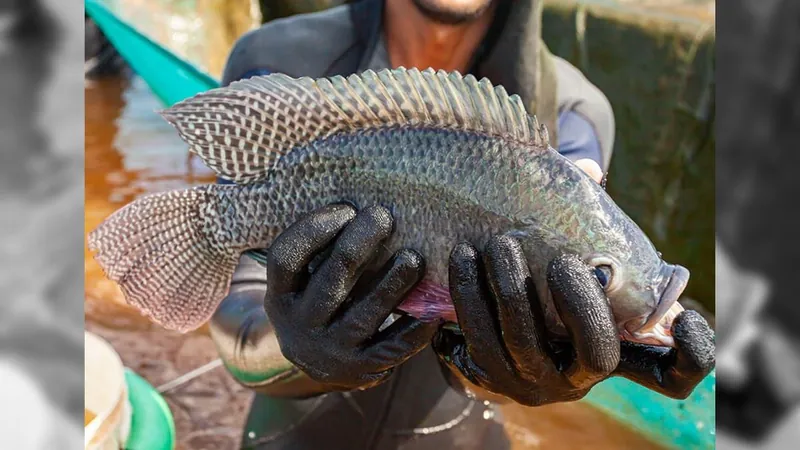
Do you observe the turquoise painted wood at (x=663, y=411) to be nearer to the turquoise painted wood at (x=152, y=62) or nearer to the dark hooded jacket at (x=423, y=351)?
the turquoise painted wood at (x=152, y=62)

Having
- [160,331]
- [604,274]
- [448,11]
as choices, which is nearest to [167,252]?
[604,274]

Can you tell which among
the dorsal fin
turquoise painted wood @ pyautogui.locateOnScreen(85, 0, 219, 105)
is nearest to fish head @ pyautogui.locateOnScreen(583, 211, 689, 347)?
the dorsal fin

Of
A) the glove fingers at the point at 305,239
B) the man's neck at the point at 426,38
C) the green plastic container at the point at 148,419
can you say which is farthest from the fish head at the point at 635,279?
the green plastic container at the point at 148,419

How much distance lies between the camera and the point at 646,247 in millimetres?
527

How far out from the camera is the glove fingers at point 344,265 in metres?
0.57

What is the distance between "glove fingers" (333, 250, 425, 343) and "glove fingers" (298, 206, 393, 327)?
2cm

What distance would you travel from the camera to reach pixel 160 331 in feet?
5.33

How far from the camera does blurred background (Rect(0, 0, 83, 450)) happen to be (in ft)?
1.93

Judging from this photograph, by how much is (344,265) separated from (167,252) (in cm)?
22

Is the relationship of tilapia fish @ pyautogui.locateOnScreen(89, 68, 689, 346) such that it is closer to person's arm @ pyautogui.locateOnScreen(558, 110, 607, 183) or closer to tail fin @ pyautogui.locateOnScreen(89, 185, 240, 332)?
tail fin @ pyautogui.locateOnScreen(89, 185, 240, 332)

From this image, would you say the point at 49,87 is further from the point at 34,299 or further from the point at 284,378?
the point at 284,378

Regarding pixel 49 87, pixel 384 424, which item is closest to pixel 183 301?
pixel 49 87

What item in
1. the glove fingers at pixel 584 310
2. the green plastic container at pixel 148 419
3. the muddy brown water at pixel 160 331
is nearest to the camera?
the glove fingers at pixel 584 310

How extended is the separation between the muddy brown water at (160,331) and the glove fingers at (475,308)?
78 centimetres
